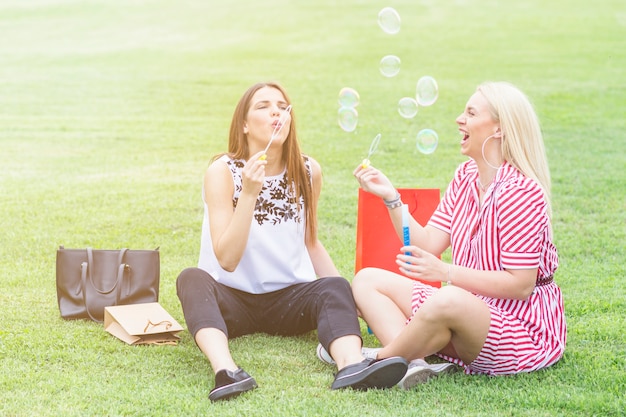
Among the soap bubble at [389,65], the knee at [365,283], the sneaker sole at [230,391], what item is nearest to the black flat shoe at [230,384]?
the sneaker sole at [230,391]

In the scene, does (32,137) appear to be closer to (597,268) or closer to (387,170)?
(387,170)

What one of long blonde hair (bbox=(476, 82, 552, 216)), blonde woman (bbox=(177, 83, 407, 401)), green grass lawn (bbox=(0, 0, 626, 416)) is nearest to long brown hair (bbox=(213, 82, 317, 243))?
blonde woman (bbox=(177, 83, 407, 401))

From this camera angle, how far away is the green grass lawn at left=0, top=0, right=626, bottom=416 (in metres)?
3.09

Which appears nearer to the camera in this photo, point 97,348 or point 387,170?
point 97,348

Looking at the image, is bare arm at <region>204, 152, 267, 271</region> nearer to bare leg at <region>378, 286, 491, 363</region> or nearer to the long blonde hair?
bare leg at <region>378, 286, 491, 363</region>

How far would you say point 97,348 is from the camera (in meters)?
3.55

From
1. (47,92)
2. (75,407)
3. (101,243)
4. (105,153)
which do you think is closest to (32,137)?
(105,153)

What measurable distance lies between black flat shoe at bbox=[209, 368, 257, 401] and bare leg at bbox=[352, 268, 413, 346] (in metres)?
0.58

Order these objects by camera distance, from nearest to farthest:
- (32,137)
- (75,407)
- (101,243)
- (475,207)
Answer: (75,407) → (475,207) → (101,243) → (32,137)

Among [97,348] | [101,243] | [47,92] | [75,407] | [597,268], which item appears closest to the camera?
[75,407]

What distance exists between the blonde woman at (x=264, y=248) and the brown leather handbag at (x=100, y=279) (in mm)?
389

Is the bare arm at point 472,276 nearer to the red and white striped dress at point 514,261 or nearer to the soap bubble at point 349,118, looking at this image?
the red and white striped dress at point 514,261

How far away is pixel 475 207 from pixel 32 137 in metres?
6.95

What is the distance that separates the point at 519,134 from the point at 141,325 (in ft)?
5.47
